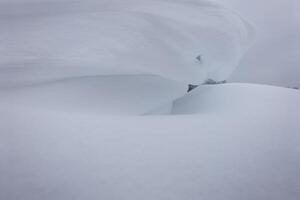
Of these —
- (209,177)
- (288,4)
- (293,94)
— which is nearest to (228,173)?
(209,177)

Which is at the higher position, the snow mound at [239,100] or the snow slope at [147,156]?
the snow mound at [239,100]

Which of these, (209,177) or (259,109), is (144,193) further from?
(259,109)

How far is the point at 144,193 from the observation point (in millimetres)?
302

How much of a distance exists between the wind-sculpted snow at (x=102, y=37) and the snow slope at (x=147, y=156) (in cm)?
5

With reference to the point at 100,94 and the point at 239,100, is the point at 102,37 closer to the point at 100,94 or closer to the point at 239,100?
the point at 100,94

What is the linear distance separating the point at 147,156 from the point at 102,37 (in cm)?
16

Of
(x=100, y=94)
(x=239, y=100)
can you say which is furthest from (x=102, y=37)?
(x=239, y=100)

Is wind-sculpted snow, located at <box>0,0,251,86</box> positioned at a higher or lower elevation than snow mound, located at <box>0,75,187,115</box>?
higher

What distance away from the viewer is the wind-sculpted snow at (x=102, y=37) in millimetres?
378

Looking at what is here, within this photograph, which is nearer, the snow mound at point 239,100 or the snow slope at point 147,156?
the snow slope at point 147,156

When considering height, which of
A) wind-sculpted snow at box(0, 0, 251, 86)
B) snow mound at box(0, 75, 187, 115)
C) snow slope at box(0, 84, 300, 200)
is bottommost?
snow slope at box(0, 84, 300, 200)

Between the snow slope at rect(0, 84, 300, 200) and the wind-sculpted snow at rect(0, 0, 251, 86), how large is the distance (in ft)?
0.17

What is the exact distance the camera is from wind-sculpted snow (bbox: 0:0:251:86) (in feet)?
1.24

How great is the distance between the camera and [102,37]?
16.0 inches
